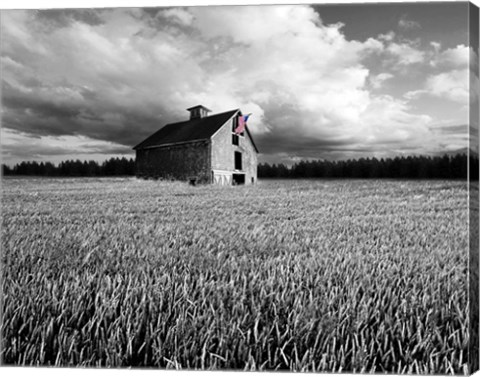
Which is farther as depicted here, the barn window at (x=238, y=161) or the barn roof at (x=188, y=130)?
the barn window at (x=238, y=161)

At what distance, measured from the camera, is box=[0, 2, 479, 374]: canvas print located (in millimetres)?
1159

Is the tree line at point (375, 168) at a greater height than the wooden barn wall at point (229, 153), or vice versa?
the wooden barn wall at point (229, 153)

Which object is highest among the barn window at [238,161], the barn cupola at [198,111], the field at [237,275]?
the barn cupola at [198,111]

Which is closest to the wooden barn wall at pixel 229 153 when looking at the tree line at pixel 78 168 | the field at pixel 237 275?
the field at pixel 237 275

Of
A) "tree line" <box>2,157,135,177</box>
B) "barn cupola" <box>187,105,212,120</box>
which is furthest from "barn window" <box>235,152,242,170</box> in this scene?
"tree line" <box>2,157,135,177</box>

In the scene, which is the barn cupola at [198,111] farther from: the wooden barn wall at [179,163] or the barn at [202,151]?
the wooden barn wall at [179,163]

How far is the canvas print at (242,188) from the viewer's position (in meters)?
1.16

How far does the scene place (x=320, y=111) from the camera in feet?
5.83

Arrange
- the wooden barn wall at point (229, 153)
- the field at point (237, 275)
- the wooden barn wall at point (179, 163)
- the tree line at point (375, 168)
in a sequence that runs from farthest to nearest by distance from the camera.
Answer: the wooden barn wall at point (179, 163), the wooden barn wall at point (229, 153), the tree line at point (375, 168), the field at point (237, 275)

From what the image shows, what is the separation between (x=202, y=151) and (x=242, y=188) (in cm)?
38

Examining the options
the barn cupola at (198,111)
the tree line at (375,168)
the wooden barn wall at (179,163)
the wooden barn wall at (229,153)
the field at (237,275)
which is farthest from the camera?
the wooden barn wall at (179,163)

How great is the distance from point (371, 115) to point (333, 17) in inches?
20.3

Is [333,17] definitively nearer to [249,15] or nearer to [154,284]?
[249,15]

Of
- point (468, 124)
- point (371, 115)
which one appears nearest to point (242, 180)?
point (371, 115)
